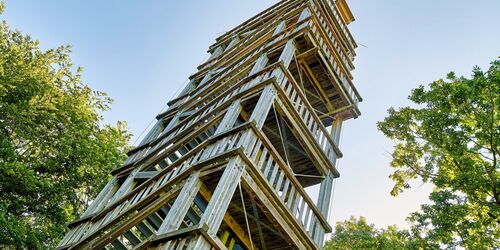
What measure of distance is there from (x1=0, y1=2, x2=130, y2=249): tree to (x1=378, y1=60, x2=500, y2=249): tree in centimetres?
1150

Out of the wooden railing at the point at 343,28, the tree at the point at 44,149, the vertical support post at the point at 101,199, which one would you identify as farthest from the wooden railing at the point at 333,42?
the tree at the point at 44,149

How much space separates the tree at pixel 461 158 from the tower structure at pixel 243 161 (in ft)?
10.1

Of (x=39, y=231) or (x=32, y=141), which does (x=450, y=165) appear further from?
(x=32, y=141)

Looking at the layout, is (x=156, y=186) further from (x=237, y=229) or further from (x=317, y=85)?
(x=317, y=85)

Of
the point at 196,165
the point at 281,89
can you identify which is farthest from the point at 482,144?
the point at 196,165

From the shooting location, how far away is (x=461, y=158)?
1077cm

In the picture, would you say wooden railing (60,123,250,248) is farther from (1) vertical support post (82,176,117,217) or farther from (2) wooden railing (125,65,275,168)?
(2) wooden railing (125,65,275,168)

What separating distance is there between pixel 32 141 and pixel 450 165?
14898mm

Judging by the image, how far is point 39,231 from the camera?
12.1 meters

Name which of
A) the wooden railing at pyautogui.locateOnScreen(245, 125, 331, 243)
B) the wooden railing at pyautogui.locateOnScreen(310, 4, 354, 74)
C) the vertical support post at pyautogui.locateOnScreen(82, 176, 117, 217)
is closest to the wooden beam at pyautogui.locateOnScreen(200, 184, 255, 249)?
the wooden railing at pyautogui.locateOnScreen(245, 125, 331, 243)

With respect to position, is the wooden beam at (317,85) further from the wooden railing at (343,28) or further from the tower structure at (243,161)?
the wooden railing at (343,28)

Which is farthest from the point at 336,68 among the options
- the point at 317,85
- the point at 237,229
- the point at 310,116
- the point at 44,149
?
the point at 44,149

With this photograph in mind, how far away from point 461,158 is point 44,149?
1440 centimetres

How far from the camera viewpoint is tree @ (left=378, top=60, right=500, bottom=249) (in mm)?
10445
